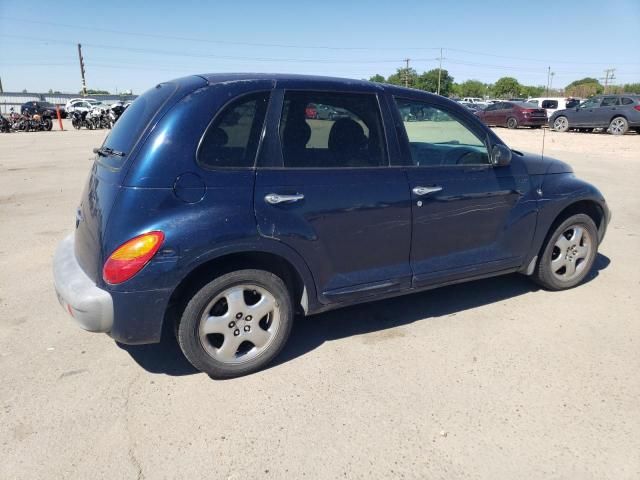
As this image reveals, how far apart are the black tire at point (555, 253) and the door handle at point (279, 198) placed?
2.46 metres

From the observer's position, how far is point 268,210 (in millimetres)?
2854

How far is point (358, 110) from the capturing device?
10.8 feet

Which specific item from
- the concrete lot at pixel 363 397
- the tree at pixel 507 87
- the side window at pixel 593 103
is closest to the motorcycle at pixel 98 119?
the side window at pixel 593 103

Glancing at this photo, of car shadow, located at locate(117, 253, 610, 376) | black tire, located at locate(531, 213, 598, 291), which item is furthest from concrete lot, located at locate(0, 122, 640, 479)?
black tire, located at locate(531, 213, 598, 291)

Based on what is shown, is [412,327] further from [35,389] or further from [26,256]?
[26,256]

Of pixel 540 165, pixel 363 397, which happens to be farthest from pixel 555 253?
pixel 363 397

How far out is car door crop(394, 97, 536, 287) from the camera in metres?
3.41

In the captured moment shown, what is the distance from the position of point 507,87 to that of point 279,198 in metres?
113

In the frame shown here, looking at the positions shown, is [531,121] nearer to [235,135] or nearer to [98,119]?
[98,119]


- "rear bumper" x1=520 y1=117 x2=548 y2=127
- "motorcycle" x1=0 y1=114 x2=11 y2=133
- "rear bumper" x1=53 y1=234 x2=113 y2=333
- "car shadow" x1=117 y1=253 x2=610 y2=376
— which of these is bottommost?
"car shadow" x1=117 y1=253 x2=610 y2=376

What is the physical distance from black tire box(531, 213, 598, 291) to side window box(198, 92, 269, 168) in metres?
2.75

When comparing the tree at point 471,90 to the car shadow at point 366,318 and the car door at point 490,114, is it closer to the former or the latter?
the car door at point 490,114

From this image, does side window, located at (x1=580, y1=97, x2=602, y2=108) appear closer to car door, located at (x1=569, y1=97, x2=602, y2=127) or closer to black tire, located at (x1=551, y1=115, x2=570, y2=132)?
car door, located at (x1=569, y1=97, x2=602, y2=127)

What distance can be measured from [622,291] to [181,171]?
405 cm
